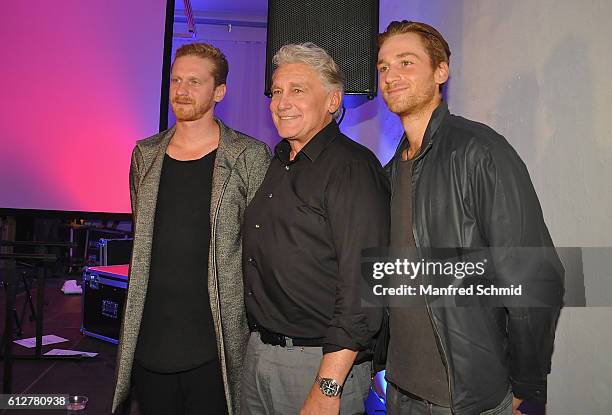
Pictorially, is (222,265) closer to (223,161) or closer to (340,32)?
(223,161)

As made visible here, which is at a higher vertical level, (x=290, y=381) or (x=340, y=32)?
(x=340, y=32)

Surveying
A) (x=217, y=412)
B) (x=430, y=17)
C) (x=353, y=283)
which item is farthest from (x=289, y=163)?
(x=430, y=17)

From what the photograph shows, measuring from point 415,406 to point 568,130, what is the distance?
3.02ft

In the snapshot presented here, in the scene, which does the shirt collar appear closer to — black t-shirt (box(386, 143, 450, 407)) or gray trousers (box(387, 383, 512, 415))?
black t-shirt (box(386, 143, 450, 407))

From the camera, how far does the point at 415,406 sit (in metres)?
1.40

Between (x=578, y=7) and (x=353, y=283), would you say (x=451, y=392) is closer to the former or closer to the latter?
(x=353, y=283)

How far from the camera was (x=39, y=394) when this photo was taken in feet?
10.9

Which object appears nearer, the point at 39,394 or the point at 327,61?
the point at 327,61

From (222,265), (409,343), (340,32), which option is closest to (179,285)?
(222,265)

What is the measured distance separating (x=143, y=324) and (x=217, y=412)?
0.38 meters

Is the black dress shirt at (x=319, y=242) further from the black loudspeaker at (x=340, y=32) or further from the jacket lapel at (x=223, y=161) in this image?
the black loudspeaker at (x=340, y=32)

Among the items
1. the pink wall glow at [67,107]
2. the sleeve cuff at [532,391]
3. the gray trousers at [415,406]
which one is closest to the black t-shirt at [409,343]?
the gray trousers at [415,406]

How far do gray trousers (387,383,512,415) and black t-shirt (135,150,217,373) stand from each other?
583 mm

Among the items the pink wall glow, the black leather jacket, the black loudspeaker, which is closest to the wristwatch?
the black leather jacket
